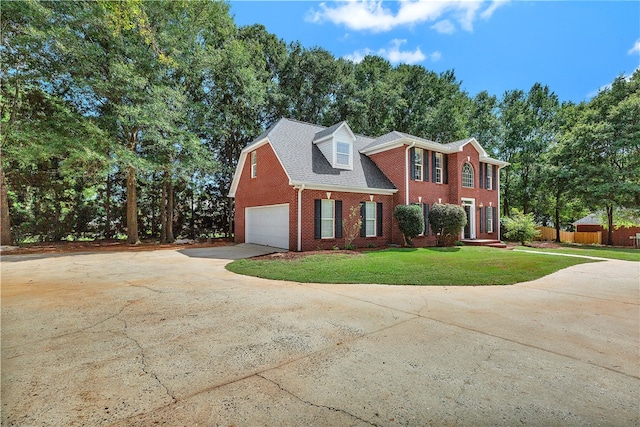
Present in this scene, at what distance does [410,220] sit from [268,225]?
704cm

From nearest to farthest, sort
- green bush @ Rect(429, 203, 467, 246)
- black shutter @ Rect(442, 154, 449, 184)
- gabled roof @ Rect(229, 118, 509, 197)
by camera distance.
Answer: gabled roof @ Rect(229, 118, 509, 197)
green bush @ Rect(429, 203, 467, 246)
black shutter @ Rect(442, 154, 449, 184)

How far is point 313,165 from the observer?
1455cm

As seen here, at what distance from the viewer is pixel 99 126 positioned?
54.2ft

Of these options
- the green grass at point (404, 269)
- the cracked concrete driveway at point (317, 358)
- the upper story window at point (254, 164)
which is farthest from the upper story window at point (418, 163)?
the cracked concrete driveway at point (317, 358)

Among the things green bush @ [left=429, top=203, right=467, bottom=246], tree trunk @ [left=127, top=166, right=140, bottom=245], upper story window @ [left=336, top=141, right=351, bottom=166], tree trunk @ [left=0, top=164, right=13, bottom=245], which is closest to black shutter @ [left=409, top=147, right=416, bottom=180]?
green bush @ [left=429, top=203, right=467, bottom=246]

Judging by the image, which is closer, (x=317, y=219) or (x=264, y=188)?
(x=317, y=219)

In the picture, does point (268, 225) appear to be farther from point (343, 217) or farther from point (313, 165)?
point (343, 217)

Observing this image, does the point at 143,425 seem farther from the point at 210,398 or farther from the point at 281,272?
the point at 281,272

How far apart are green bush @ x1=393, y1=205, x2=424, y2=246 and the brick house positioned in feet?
4.07

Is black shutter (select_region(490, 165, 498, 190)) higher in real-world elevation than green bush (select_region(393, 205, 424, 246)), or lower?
higher

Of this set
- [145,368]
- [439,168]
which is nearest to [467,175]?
[439,168]

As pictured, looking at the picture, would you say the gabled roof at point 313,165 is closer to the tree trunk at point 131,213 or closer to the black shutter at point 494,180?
the tree trunk at point 131,213

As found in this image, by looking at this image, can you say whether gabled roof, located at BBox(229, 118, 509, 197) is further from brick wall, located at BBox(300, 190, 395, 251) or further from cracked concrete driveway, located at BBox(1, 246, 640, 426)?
cracked concrete driveway, located at BBox(1, 246, 640, 426)

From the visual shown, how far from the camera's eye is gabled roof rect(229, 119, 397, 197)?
13.6m
